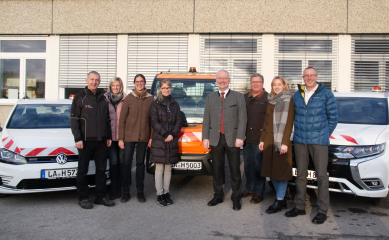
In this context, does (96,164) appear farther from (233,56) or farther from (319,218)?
(233,56)

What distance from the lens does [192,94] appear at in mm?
Answer: 5629

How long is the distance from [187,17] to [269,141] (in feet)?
25.1

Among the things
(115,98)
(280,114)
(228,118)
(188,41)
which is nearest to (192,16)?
(188,41)

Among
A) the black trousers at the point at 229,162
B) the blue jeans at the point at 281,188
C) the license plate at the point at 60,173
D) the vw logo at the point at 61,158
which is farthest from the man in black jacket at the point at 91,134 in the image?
the blue jeans at the point at 281,188

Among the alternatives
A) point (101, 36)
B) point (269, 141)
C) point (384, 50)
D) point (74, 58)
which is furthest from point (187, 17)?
point (269, 141)

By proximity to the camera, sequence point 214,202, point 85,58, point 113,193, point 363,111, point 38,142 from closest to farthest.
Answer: point 38,142
point 214,202
point 113,193
point 363,111
point 85,58

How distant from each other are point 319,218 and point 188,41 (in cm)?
841

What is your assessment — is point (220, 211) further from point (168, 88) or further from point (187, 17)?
point (187, 17)

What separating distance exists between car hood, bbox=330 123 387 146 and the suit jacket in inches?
50.5

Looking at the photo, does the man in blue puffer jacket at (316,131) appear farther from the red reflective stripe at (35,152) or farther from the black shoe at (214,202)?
the red reflective stripe at (35,152)

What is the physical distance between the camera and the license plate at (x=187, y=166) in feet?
16.2

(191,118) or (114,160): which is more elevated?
(191,118)

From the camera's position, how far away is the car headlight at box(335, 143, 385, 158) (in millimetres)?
4201

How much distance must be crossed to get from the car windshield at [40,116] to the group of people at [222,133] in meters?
1.25
